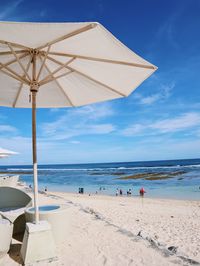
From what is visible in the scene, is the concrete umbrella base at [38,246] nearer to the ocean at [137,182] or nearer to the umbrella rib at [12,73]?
the umbrella rib at [12,73]

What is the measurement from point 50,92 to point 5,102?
0.94m

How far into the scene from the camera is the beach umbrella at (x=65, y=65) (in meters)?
2.65

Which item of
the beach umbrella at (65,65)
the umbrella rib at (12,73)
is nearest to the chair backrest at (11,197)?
the beach umbrella at (65,65)

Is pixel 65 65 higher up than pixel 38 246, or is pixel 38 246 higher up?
pixel 65 65

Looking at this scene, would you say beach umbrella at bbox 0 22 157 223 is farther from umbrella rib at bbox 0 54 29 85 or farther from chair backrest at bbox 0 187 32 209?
chair backrest at bbox 0 187 32 209

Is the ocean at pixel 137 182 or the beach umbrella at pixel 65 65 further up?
the beach umbrella at pixel 65 65

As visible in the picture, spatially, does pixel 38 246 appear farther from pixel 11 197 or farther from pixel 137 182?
pixel 137 182

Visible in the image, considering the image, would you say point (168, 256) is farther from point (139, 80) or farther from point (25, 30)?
point (25, 30)

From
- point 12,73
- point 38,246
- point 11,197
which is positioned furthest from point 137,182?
point 12,73

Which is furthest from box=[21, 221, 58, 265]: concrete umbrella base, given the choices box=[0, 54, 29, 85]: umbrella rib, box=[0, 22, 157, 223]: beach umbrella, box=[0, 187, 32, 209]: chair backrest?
box=[0, 187, 32, 209]: chair backrest

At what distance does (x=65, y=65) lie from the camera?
11.6 ft

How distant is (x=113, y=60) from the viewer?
340 centimetres

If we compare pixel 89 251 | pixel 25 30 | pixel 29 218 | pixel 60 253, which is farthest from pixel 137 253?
pixel 25 30

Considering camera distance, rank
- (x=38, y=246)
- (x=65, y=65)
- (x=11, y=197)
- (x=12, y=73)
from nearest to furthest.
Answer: (x=38, y=246), (x=65, y=65), (x=12, y=73), (x=11, y=197)
